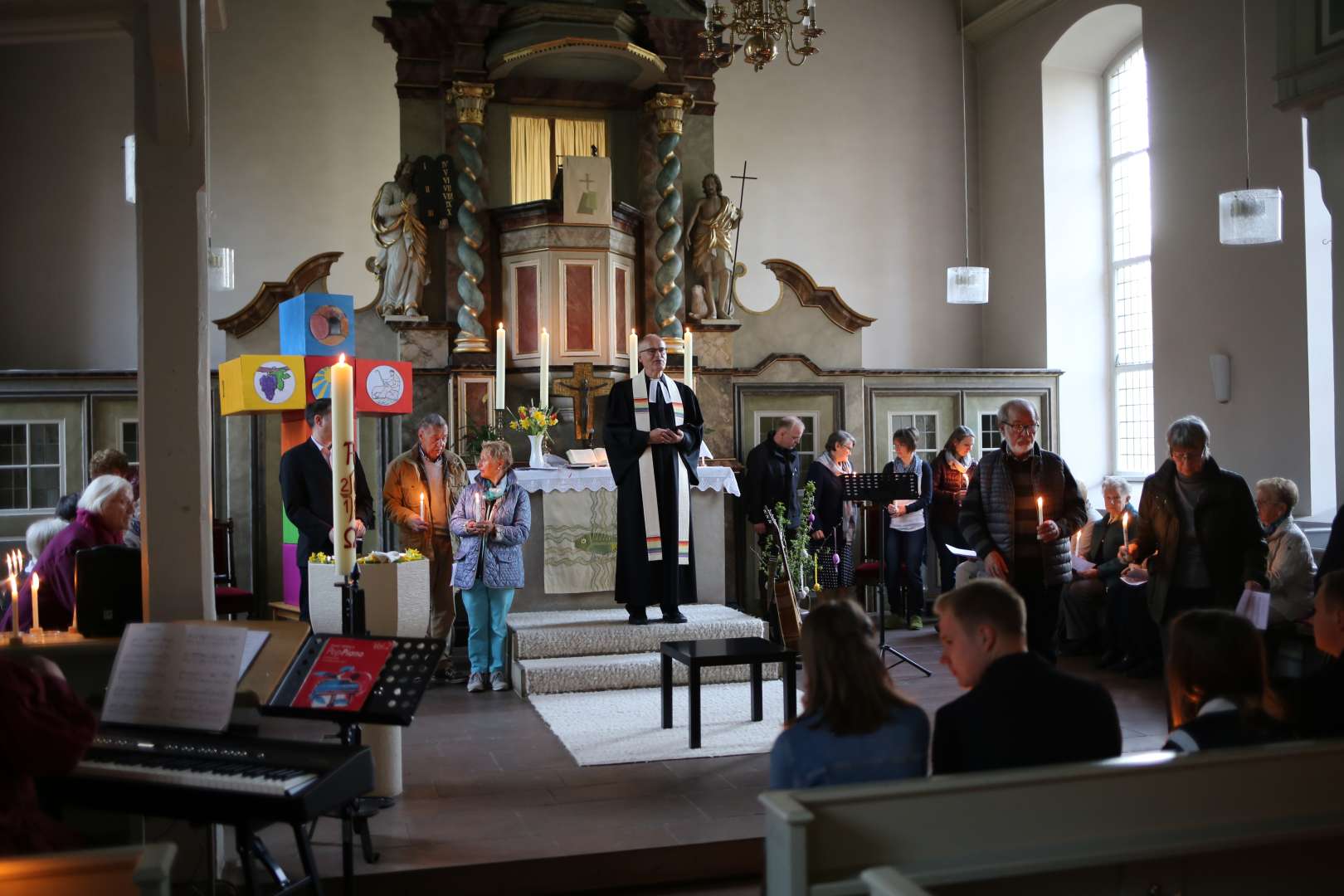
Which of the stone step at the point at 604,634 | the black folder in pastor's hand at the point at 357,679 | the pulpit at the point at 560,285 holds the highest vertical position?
the pulpit at the point at 560,285

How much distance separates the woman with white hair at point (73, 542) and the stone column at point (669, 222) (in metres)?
5.68

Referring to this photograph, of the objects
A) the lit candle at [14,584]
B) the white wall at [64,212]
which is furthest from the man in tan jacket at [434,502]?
the white wall at [64,212]

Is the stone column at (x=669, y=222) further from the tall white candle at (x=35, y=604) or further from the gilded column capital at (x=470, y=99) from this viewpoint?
the tall white candle at (x=35, y=604)

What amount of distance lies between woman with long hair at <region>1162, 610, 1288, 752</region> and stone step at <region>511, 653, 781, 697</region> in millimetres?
4072

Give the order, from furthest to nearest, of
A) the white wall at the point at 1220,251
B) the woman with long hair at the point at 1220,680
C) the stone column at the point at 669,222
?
1. the stone column at the point at 669,222
2. the white wall at the point at 1220,251
3. the woman with long hair at the point at 1220,680

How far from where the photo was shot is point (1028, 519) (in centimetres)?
536

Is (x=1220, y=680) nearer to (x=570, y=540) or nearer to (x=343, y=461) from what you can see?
(x=343, y=461)

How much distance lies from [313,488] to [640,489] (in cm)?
192

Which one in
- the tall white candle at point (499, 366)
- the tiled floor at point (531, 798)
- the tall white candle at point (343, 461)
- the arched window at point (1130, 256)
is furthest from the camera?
the arched window at point (1130, 256)

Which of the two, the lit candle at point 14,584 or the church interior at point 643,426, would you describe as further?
the lit candle at point 14,584

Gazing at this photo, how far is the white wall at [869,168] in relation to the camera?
510 inches

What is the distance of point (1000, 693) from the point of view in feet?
8.13

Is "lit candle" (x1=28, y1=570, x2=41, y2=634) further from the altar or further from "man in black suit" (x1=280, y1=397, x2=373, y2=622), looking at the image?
the altar

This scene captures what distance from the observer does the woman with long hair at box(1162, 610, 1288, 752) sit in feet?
8.46
